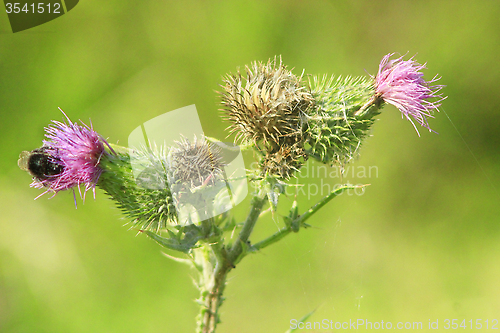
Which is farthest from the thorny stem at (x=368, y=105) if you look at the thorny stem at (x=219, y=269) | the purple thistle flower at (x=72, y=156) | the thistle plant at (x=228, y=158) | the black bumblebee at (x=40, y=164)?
the black bumblebee at (x=40, y=164)

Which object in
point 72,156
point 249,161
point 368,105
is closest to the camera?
point 72,156

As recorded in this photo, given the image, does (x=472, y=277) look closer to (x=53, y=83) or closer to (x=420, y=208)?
(x=420, y=208)

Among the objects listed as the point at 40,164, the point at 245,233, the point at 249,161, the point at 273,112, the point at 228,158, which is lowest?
the point at 245,233

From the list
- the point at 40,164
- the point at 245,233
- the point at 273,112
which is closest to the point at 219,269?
the point at 245,233

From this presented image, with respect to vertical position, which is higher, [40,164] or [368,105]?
[368,105]

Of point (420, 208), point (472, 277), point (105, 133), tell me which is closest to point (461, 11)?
point (420, 208)

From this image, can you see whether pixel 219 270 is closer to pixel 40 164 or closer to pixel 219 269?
pixel 219 269

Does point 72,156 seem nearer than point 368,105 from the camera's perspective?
Yes

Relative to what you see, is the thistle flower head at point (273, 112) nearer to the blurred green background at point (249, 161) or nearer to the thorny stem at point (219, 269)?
the thorny stem at point (219, 269)
